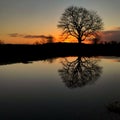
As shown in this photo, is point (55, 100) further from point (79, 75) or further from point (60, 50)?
point (60, 50)

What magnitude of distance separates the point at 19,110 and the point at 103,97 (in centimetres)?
502

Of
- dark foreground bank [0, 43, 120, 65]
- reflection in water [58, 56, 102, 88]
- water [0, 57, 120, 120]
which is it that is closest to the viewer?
water [0, 57, 120, 120]

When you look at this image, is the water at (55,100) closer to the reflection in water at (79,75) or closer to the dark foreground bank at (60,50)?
the reflection in water at (79,75)

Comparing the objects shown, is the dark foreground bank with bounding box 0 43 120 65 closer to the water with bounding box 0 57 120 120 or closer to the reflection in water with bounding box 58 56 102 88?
the reflection in water with bounding box 58 56 102 88

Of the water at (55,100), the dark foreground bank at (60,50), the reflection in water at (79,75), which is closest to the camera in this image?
the water at (55,100)

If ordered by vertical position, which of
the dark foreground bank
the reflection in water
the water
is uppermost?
the dark foreground bank

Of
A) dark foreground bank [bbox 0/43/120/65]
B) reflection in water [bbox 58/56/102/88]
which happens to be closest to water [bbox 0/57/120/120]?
reflection in water [bbox 58/56/102/88]

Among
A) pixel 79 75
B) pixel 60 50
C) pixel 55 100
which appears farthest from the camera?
pixel 60 50

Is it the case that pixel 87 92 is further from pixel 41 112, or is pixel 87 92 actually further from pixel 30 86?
pixel 41 112

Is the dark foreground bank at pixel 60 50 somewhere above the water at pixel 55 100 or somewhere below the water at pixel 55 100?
above

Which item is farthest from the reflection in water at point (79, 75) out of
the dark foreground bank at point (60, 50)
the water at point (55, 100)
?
the dark foreground bank at point (60, 50)

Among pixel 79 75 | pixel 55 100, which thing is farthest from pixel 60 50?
pixel 55 100

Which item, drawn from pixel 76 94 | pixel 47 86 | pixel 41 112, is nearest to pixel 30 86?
pixel 47 86

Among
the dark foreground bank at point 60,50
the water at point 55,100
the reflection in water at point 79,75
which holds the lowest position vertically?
the reflection in water at point 79,75
